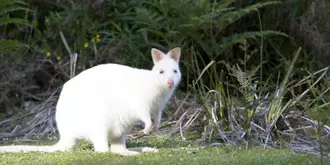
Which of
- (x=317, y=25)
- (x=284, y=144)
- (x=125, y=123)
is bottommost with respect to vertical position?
(x=284, y=144)

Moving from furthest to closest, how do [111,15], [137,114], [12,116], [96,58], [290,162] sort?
[111,15] → [96,58] → [12,116] → [137,114] → [290,162]

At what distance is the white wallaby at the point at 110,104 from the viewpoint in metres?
5.40

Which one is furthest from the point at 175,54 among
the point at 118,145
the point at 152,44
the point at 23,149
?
the point at 152,44

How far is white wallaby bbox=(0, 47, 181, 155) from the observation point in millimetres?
5402

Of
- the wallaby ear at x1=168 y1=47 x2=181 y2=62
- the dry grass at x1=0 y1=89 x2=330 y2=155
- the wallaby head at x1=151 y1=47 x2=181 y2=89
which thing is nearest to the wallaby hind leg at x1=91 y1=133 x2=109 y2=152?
the wallaby head at x1=151 y1=47 x2=181 y2=89

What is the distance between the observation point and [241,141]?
599 centimetres

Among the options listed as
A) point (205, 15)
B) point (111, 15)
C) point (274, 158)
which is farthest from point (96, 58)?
point (274, 158)

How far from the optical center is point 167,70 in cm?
561

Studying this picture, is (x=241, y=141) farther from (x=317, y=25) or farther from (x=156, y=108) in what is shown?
(x=317, y=25)

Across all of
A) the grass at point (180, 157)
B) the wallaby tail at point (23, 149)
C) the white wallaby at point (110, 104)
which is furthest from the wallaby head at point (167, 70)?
the wallaby tail at point (23, 149)

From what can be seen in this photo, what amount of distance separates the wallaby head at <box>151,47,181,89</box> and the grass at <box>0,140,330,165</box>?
613mm

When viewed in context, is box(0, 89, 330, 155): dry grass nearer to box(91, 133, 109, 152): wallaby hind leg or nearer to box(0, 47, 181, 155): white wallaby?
box(0, 47, 181, 155): white wallaby

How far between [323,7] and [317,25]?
0.86ft

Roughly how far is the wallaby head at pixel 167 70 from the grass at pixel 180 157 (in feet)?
2.01
